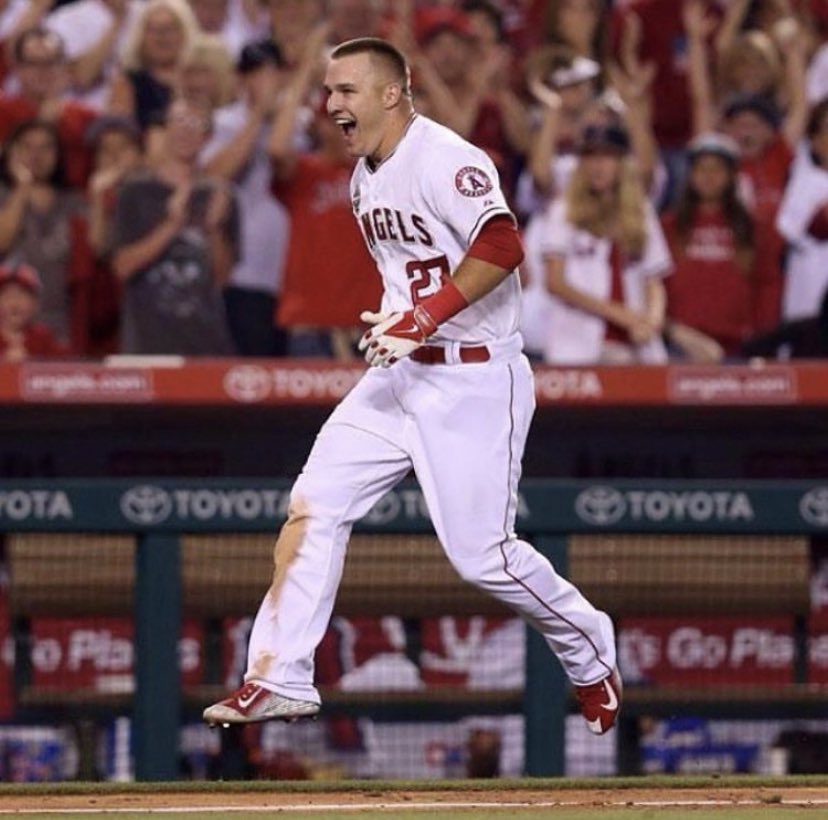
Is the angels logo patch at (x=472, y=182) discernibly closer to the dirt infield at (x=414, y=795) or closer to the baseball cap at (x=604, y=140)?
the dirt infield at (x=414, y=795)

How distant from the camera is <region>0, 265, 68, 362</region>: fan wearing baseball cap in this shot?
839cm

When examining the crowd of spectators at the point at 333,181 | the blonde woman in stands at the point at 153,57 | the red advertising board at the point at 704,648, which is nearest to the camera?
the red advertising board at the point at 704,648

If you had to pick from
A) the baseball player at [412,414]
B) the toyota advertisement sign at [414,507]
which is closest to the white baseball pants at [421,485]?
the baseball player at [412,414]

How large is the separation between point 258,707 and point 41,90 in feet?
15.0

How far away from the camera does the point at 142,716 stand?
6.98 meters

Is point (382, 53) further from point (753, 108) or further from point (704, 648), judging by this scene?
point (753, 108)

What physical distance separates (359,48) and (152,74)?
4418mm

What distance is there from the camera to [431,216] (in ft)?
17.6

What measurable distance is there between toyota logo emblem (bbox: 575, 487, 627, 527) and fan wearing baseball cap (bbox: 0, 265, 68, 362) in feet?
7.77

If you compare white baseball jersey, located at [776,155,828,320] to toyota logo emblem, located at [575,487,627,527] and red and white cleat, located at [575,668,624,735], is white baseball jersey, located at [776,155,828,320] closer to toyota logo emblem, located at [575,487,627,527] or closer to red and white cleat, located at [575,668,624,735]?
toyota logo emblem, located at [575,487,627,527]

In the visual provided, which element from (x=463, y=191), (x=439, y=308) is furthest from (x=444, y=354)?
(x=463, y=191)

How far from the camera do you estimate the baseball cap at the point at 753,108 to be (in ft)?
32.7

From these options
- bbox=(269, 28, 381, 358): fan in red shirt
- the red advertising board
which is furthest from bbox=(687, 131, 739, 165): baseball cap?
the red advertising board

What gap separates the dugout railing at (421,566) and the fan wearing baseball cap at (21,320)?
138cm
